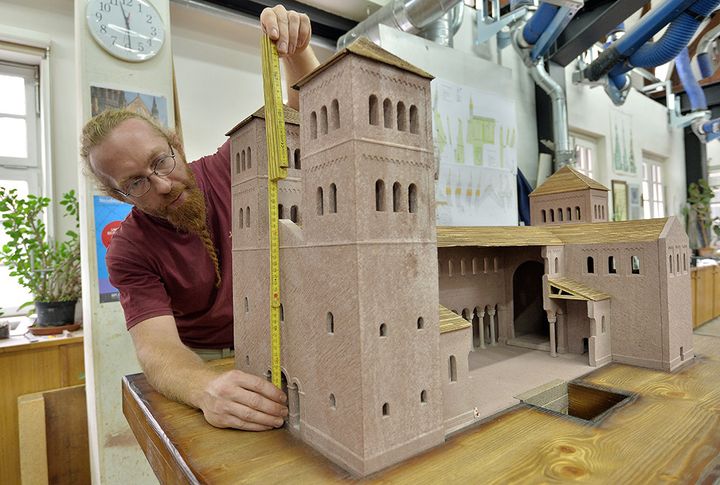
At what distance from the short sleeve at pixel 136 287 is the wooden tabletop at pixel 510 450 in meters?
0.44

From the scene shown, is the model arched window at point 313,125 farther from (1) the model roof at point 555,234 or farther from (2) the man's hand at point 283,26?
(1) the model roof at point 555,234

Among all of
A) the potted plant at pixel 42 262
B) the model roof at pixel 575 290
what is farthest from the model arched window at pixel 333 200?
the potted plant at pixel 42 262

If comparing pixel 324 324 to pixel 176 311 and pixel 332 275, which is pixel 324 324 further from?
pixel 176 311

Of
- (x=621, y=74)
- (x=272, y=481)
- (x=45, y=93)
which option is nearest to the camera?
(x=272, y=481)

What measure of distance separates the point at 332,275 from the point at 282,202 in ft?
1.51

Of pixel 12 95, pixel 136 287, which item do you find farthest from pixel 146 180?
pixel 12 95

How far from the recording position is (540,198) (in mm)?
3391

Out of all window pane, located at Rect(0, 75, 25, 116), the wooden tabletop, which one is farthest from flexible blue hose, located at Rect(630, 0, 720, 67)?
window pane, located at Rect(0, 75, 25, 116)

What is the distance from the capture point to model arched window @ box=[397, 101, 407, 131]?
130 cm

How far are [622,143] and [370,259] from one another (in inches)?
361

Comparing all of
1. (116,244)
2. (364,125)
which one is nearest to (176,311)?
(116,244)

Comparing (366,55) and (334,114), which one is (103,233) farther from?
(366,55)

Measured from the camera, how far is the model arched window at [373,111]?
4.05 ft

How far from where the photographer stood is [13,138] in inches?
153
